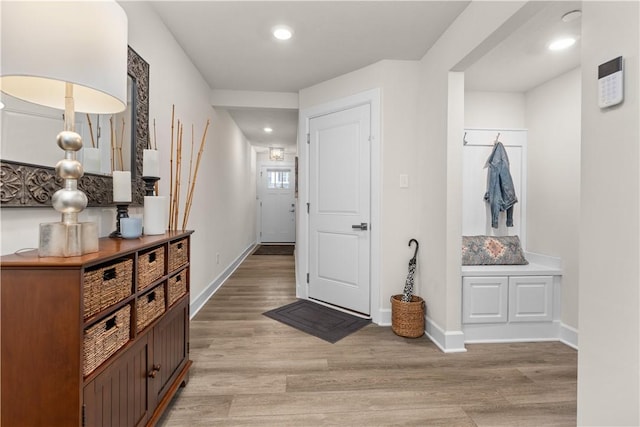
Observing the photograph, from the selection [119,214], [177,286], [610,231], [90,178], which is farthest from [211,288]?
[610,231]

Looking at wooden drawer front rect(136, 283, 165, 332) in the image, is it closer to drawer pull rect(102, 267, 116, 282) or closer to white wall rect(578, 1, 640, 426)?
drawer pull rect(102, 267, 116, 282)

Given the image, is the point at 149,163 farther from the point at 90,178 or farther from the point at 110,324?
the point at 110,324

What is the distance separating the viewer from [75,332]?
0.85 meters

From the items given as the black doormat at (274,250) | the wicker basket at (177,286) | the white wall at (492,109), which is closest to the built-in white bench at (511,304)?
the white wall at (492,109)

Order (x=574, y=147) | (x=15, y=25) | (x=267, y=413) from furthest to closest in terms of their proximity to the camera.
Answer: (x=574, y=147)
(x=267, y=413)
(x=15, y=25)

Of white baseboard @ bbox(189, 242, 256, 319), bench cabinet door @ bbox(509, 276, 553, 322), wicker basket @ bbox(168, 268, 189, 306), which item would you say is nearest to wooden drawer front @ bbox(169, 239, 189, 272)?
wicker basket @ bbox(168, 268, 189, 306)

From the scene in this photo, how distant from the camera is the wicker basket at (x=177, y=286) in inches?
59.1

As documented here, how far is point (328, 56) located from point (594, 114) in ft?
6.62

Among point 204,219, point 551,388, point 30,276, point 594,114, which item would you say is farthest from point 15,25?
point 551,388

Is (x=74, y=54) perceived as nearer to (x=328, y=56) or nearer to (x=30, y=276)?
(x=30, y=276)

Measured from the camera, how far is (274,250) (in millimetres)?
6625

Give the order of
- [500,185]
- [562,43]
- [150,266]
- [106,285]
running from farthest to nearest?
[500,185] → [562,43] → [150,266] → [106,285]

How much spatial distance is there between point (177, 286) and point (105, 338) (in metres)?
0.60

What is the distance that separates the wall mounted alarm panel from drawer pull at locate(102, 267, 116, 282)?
1837mm
